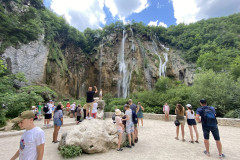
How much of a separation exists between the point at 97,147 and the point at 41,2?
25815mm

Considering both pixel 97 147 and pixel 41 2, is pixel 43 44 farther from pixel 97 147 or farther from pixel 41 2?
pixel 97 147

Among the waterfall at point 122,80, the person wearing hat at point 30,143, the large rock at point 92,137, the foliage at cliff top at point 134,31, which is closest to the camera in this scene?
the person wearing hat at point 30,143

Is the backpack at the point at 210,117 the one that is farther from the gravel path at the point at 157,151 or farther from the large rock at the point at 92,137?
the large rock at the point at 92,137

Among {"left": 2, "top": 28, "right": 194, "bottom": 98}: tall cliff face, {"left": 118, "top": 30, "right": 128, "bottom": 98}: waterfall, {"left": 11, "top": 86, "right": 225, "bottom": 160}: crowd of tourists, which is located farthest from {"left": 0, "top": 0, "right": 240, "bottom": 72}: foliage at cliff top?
{"left": 11, "top": 86, "right": 225, "bottom": 160}: crowd of tourists

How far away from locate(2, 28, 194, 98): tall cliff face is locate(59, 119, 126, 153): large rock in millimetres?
19178

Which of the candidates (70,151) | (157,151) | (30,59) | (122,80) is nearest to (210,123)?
(157,151)

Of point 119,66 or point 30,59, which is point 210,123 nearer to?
point 30,59

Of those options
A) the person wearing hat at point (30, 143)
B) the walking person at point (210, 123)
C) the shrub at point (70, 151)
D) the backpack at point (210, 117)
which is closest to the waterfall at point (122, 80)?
the shrub at point (70, 151)

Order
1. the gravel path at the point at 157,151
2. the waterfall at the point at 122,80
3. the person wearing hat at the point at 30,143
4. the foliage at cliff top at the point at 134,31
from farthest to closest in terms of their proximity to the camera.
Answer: the waterfall at the point at 122,80 < the foliage at cliff top at the point at 134,31 < the gravel path at the point at 157,151 < the person wearing hat at the point at 30,143

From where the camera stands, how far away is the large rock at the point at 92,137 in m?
4.64

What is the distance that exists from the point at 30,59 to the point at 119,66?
16.6m

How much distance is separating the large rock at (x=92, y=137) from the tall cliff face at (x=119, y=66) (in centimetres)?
1918

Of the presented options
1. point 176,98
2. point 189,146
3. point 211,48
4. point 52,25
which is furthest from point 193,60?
point 52,25

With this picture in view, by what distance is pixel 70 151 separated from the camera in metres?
4.34
